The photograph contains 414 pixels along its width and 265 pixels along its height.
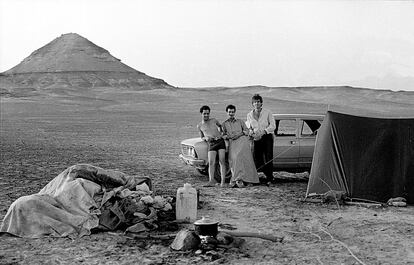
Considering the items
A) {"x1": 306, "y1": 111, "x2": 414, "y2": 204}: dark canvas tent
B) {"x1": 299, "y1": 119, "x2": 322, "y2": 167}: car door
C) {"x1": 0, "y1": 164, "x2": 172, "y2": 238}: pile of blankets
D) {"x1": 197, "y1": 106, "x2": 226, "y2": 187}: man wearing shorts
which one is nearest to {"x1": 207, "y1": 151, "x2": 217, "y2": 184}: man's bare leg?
{"x1": 197, "y1": 106, "x2": 226, "y2": 187}: man wearing shorts

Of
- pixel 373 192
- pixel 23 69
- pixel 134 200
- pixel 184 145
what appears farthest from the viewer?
pixel 23 69

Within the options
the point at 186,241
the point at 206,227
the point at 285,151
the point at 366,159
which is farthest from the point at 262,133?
the point at 186,241

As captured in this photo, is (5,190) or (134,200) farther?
(5,190)

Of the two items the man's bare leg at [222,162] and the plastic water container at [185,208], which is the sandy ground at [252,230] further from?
the plastic water container at [185,208]

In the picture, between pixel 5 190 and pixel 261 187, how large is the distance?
16.7ft

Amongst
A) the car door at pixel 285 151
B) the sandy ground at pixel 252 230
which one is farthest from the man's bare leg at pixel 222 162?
the car door at pixel 285 151

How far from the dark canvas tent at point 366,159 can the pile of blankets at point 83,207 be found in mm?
3133

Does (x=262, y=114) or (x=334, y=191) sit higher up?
(x=262, y=114)

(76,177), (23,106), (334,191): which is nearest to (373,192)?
(334,191)

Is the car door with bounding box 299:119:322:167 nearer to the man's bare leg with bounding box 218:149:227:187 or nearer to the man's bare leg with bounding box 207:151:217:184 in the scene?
the man's bare leg with bounding box 218:149:227:187

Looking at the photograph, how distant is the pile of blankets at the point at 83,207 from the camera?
721 cm

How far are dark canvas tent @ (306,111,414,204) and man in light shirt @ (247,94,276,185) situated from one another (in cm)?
140

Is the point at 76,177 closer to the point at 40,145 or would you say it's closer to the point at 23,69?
the point at 40,145

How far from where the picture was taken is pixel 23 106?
57656mm
